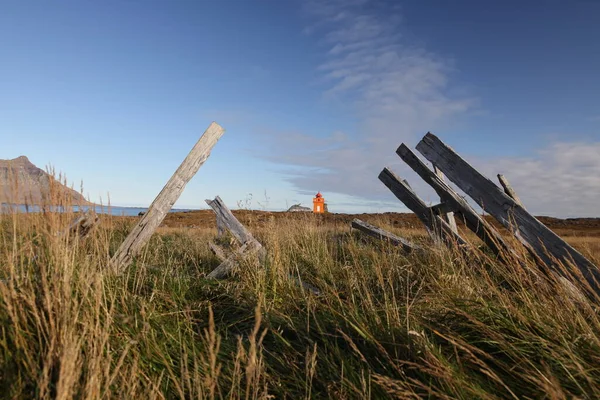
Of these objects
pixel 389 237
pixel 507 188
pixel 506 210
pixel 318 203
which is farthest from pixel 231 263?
pixel 318 203

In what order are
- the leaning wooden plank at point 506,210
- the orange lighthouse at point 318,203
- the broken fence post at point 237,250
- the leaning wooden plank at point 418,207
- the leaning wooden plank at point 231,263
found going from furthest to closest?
the orange lighthouse at point 318,203 < the leaning wooden plank at point 418,207 < the broken fence post at point 237,250 < the leaning wooden plank at point 231,263 < the leaning wooden plank at point 506,210

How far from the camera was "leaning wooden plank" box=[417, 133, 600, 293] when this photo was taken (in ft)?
13.7

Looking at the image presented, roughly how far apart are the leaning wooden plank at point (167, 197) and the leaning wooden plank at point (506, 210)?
273cm

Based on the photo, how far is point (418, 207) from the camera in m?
5.93

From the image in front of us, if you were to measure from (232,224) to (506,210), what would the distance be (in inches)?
145

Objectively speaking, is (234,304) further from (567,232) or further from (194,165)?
(567,232)

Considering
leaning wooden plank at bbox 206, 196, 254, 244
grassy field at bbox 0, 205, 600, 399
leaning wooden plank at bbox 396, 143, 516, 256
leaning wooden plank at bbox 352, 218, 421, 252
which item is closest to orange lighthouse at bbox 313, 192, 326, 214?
leaning wooden plank at bbox 352, 218, 421, 252

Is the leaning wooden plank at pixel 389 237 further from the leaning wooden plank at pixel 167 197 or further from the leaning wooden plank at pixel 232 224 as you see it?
the leaning wooden plank at pixel 167 197

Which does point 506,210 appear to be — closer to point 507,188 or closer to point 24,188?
point 507,188

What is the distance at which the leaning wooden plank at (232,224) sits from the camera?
5984 millimetres

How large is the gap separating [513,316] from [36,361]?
3097 mm

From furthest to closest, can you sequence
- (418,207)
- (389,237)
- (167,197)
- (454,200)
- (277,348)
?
(389,237) < (418,207) < (454,200) < (167,197) < (277,348)

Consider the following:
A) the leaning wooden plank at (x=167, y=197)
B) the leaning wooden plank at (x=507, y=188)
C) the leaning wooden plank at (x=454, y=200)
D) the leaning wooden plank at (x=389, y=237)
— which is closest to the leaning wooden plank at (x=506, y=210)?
the leaning wooden plank at (x=454, y=200)

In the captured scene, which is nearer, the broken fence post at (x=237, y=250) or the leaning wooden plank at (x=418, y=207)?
the broken fence post at (x=237, y=250)
